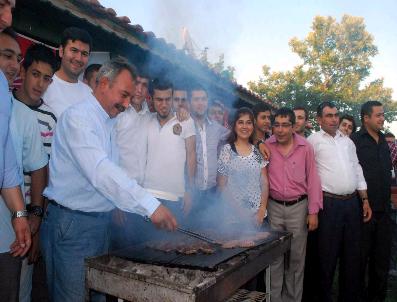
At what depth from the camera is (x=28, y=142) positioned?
2443 mm

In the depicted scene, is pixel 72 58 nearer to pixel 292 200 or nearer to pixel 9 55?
pixel 9 55

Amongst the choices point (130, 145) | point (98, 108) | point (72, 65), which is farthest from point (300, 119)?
point (98, 108)

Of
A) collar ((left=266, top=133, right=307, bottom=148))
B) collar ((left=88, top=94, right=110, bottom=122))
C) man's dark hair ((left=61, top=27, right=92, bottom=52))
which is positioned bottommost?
collar ((left=266, top=133, right=307, bottom=148))

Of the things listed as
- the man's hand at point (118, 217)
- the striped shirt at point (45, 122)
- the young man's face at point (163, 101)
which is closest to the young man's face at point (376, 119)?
the young man's face at point (163, 101)

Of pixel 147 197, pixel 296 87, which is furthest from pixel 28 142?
pixel 296 87

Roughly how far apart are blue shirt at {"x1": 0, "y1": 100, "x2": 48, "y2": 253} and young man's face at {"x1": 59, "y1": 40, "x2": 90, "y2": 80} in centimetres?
92

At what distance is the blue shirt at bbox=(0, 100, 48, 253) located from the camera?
2.12m

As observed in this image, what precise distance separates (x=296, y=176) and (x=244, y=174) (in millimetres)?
665

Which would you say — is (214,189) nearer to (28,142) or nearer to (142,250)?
(142,250)

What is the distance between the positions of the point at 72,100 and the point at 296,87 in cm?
2683

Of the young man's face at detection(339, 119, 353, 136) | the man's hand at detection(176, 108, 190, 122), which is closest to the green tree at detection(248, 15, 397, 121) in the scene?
the young man's face at detection(339, 119, 353, 136)

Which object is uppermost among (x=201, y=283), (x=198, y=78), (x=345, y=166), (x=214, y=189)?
(x=198, y=78)

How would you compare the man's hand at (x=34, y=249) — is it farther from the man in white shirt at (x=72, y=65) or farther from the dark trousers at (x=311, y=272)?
the dark trousers at (x=311, y=272)

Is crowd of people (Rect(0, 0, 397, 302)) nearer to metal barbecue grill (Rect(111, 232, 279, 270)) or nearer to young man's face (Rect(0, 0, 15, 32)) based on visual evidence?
young man's face (Rect(0, 0, 15, 32))
